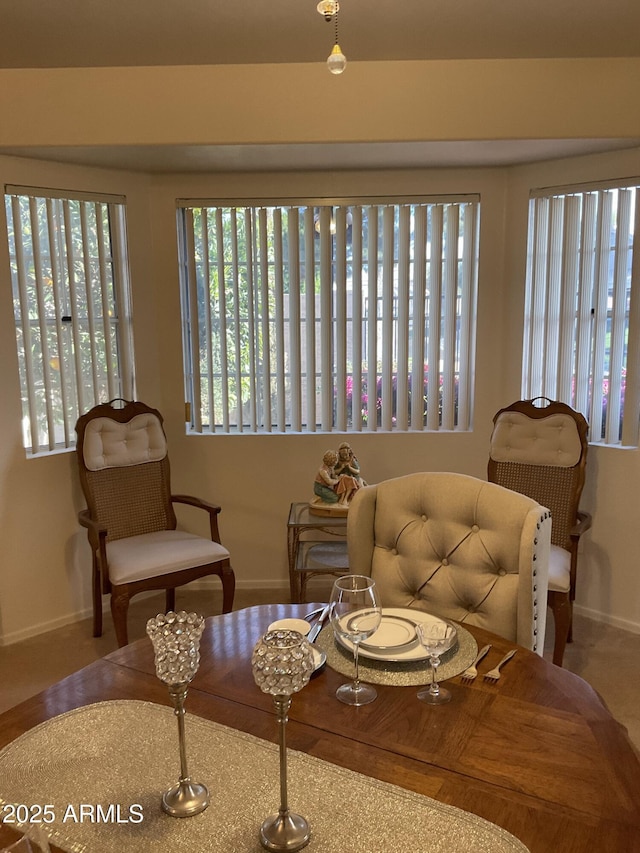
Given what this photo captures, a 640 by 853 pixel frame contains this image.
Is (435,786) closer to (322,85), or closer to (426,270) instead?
(322,85)

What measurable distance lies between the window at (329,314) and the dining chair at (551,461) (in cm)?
52

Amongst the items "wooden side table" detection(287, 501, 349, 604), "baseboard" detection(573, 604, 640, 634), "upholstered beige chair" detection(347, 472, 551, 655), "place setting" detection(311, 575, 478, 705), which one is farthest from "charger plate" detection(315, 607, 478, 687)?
"baseboard" detection(573, 604, 640, 634)

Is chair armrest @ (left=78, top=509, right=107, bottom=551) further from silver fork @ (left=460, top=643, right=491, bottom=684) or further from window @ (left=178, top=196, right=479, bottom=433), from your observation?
silver fork @ (left=460, top=643, right=491, bottom=684)

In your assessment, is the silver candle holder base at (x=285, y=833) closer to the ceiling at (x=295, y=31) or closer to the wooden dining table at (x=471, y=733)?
the wooden dining table at (x=471, y=733)

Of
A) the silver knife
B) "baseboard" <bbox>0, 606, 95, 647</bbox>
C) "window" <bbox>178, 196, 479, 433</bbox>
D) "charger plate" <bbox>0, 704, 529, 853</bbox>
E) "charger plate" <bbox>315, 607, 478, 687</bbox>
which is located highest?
"window" <bbox>178, 196, 479, 433</bbox>

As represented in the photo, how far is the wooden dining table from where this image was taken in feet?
3.41

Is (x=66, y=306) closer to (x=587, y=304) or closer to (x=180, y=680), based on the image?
(x=587, y=304)

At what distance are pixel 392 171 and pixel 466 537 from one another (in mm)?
2307

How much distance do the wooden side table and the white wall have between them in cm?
59

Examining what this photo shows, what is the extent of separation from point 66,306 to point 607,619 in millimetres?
3081

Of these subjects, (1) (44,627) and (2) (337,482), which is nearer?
(2) (337,482)

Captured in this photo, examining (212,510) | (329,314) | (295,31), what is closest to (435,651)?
(212,510)

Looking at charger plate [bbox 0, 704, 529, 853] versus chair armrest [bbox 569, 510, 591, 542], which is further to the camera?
chair armrest [bbox 569, 510, 591, 542]

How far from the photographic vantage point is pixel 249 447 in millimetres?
3713
